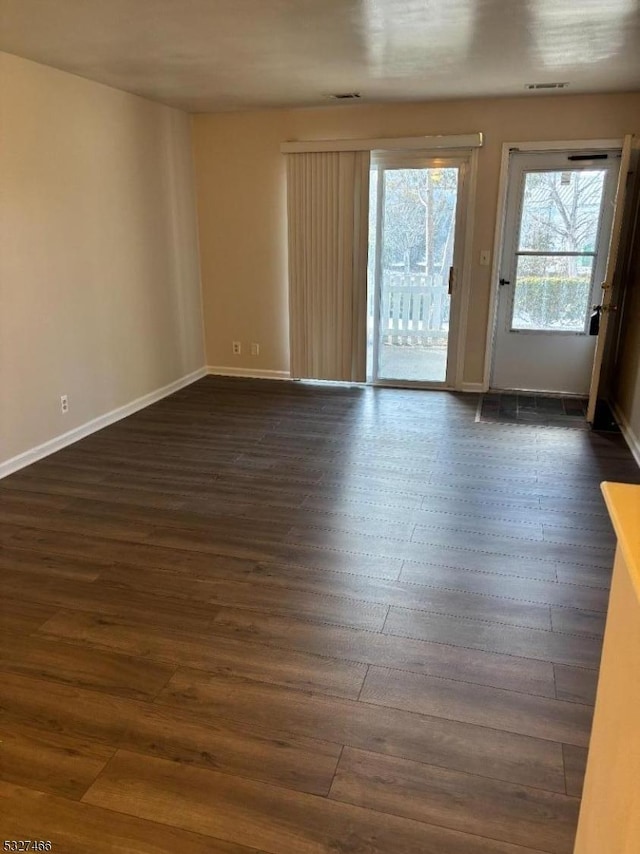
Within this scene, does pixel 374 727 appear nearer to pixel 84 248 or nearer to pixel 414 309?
pixel 84 248

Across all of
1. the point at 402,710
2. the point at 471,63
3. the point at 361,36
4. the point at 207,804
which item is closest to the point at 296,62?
the point at 361,36

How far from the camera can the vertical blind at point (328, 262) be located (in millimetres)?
5344

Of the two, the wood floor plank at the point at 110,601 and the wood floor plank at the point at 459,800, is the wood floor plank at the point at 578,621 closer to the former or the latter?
the wood floor plank at the point at 459,800

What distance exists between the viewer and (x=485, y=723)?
191 centimetres

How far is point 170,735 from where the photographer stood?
6.14 feet

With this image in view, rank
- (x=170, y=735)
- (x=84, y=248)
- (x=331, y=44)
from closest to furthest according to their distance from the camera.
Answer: (x=170, y=735), (x=331, y=44), (x=84, y=248)

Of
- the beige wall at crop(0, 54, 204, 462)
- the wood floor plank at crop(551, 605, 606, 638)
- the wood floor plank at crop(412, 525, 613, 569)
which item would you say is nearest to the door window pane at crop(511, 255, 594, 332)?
the wood floor plank at crop(412, 525, 613, 569)

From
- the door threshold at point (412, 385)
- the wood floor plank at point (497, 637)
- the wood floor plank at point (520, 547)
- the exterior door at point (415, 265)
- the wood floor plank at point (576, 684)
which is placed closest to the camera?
the wood floor plank at point (576, 684)

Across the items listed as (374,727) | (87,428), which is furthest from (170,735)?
(87,428)

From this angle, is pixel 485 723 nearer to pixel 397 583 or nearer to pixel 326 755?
pixel 326 755

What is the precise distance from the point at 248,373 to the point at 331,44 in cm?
338

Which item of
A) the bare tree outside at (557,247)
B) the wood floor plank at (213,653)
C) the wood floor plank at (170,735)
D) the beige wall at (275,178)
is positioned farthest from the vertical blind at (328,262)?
the wood floor plank at (170,735)

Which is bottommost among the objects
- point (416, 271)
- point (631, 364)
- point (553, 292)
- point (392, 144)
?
point (631, 364)

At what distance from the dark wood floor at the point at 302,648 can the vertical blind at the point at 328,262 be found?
185cm
